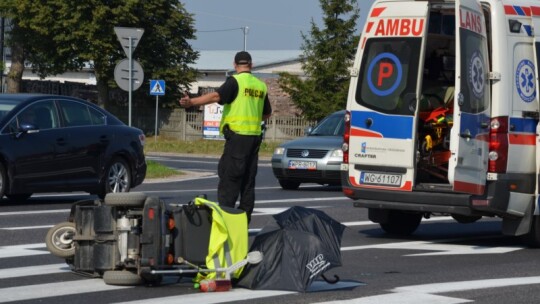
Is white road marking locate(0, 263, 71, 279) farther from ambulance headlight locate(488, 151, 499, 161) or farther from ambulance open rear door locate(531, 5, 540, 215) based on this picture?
ambulance open rear door locate(531, 5, 540, 215)

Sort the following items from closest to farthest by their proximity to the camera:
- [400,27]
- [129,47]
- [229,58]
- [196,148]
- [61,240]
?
[61,240] → [400,27] → [129,47] → [196,148] → [229,58]

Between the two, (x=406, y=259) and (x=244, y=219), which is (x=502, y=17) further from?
(x=244, y=219)

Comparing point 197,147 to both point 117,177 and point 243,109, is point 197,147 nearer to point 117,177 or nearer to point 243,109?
point 117,177

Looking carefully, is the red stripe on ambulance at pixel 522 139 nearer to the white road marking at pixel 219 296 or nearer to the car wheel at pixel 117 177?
the white road marking at pixel 219 296

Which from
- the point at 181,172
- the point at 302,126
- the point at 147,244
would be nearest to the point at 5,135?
the point at 147,244

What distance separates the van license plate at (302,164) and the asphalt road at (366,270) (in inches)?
202

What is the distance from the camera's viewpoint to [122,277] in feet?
31.9

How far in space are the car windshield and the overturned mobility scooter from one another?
1473cm

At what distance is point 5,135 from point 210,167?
19202 millimetres

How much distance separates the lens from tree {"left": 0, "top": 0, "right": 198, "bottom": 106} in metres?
66.8

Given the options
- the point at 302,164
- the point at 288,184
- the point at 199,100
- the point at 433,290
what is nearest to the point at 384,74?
the point at 199,100

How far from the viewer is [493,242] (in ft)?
Answer: 48.3

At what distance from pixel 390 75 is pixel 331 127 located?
1093 centimetres

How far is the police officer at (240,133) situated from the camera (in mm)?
11602
